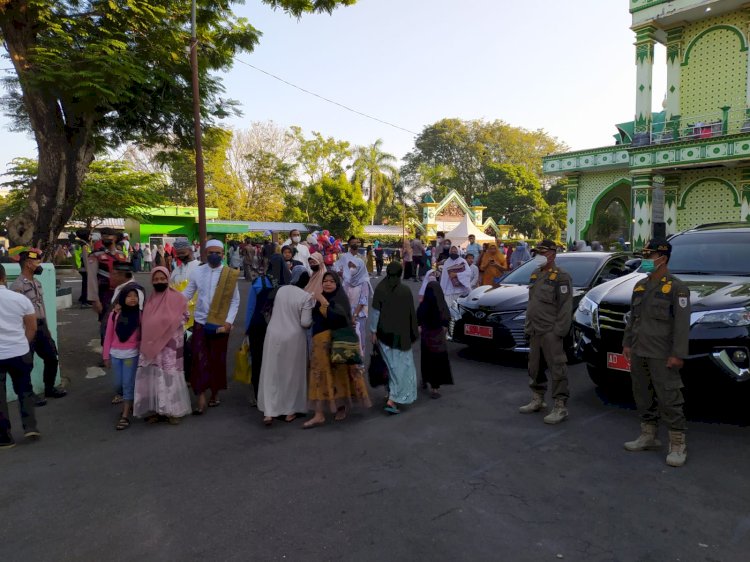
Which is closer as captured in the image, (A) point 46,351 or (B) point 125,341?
(B) point 125,341

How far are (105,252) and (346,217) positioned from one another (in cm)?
3230

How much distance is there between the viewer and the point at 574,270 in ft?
26.3

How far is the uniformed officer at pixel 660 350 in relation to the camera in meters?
3.97

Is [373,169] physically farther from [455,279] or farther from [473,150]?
[455,279]

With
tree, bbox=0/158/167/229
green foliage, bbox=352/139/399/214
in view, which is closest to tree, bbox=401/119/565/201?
green foliage, bbox=352/139/399/214

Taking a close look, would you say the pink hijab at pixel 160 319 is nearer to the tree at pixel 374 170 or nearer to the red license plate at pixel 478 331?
the red license plate at pixel 478 331

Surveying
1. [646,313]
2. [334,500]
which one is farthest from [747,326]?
[334,500]

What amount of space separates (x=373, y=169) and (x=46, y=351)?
144ft

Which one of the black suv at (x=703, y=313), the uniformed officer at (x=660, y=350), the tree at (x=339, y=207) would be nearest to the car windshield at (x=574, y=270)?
the black suv at (x=703, y=313)

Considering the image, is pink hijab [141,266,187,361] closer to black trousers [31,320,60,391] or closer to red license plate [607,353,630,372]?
black trousers [31,320,60,391]

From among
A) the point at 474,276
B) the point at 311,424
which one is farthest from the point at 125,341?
the point at 474,276

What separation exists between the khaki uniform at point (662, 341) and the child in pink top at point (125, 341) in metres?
4.45

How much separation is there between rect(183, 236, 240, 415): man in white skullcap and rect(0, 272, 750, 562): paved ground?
38 cm

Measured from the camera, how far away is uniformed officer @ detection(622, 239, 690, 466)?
3969 millimetres
